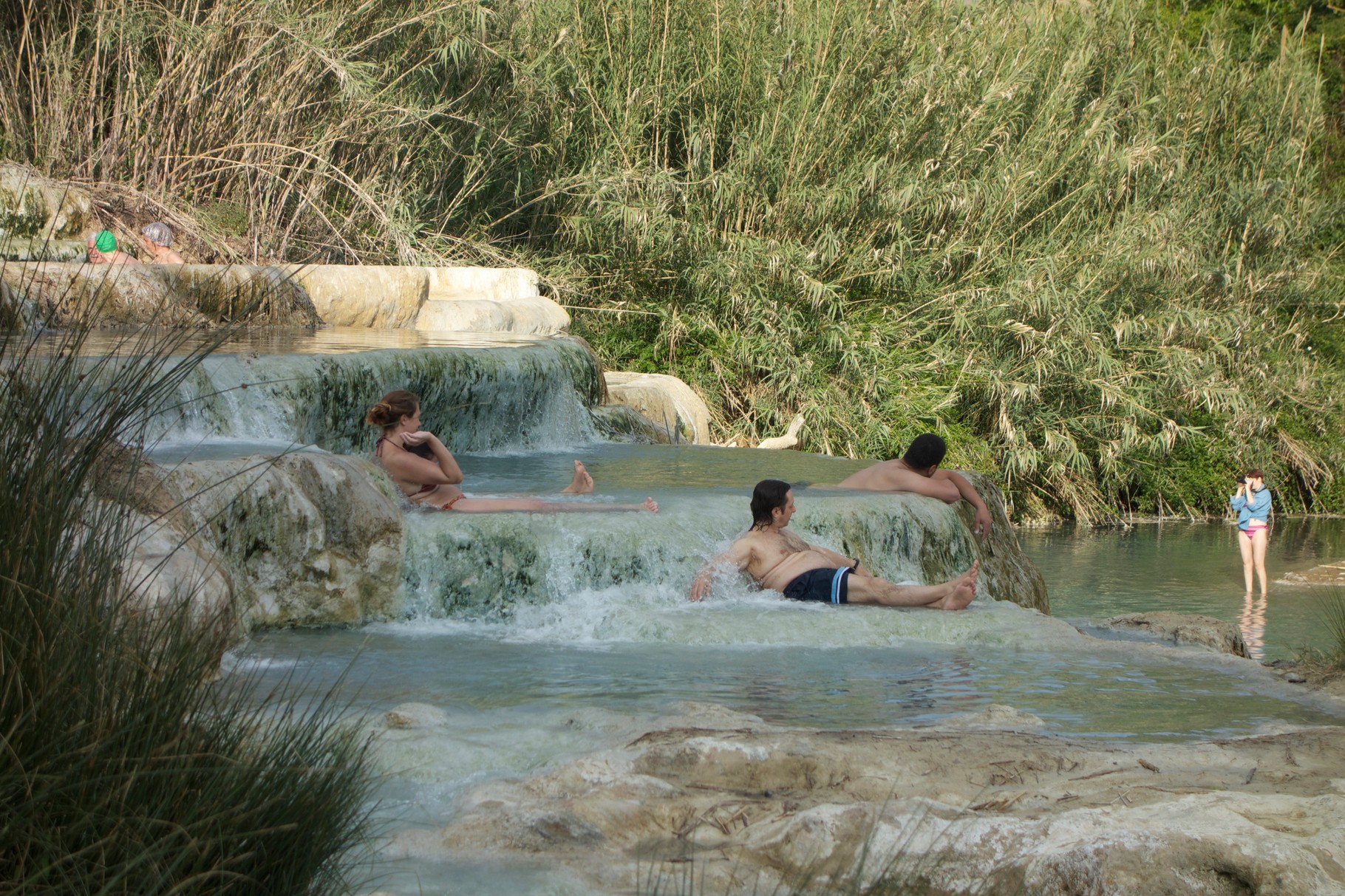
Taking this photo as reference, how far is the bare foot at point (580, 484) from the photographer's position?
23.7 feet

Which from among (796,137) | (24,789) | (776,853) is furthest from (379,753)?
(796,137)

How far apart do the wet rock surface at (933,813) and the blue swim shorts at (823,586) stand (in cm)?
236

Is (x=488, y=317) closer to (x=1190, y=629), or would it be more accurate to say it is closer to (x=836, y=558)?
(x=836, y=558)

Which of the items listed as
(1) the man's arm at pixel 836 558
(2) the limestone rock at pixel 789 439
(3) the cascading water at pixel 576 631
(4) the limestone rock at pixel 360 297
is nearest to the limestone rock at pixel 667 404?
(2) the limestone rock at pixel 789 439

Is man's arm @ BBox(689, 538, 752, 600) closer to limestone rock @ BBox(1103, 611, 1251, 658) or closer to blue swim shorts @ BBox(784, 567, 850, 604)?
blue swim shorts @ BBox(784, 567, 850, 604)

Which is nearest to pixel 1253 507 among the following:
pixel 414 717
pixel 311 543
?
pixel 311 543

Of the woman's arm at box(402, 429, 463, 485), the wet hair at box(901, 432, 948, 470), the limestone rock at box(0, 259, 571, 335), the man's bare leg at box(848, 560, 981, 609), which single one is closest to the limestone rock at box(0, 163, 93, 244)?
the limestone rock at box(0, 259, 571, 335)

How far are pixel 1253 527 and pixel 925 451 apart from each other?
4.62m

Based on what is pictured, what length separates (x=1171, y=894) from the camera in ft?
7.98

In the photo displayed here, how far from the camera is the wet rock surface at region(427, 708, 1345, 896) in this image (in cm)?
247

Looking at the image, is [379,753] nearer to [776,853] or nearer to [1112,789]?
[776,853]

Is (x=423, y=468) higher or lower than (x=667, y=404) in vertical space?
lower

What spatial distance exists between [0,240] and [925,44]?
9.22 metres

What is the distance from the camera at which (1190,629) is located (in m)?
6.60
